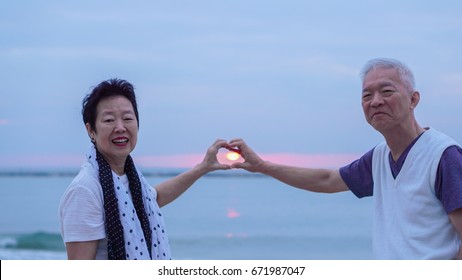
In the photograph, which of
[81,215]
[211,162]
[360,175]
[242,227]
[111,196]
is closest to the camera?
[81,215]

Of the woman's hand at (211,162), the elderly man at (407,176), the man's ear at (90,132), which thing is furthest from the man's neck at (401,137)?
the man's ear at (90,132)

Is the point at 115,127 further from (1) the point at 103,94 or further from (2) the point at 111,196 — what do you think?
(2) the point at 111,196

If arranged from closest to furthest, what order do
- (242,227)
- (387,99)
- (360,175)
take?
1. (387,99)
2. (360,175)
3. (242,227)

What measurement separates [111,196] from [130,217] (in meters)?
0.14

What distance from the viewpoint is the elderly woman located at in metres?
2.70

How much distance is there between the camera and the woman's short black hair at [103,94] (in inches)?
113

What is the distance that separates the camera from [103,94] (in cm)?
287

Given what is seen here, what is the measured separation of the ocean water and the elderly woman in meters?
9.95

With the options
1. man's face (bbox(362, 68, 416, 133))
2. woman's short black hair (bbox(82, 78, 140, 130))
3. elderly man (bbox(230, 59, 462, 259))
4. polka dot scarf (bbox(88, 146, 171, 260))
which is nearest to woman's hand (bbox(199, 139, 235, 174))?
polka dot scarf (bbox(88, 146, 171, 260))

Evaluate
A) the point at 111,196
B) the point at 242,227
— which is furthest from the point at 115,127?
the point at 242,227

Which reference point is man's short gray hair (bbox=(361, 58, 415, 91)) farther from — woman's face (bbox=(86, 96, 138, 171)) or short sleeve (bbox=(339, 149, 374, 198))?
woman's face (bbox=(86, 96, 138, 171))

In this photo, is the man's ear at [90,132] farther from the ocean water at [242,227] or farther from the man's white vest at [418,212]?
the ocean water at [242,227]

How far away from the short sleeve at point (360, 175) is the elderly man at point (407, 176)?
131 millimetres
